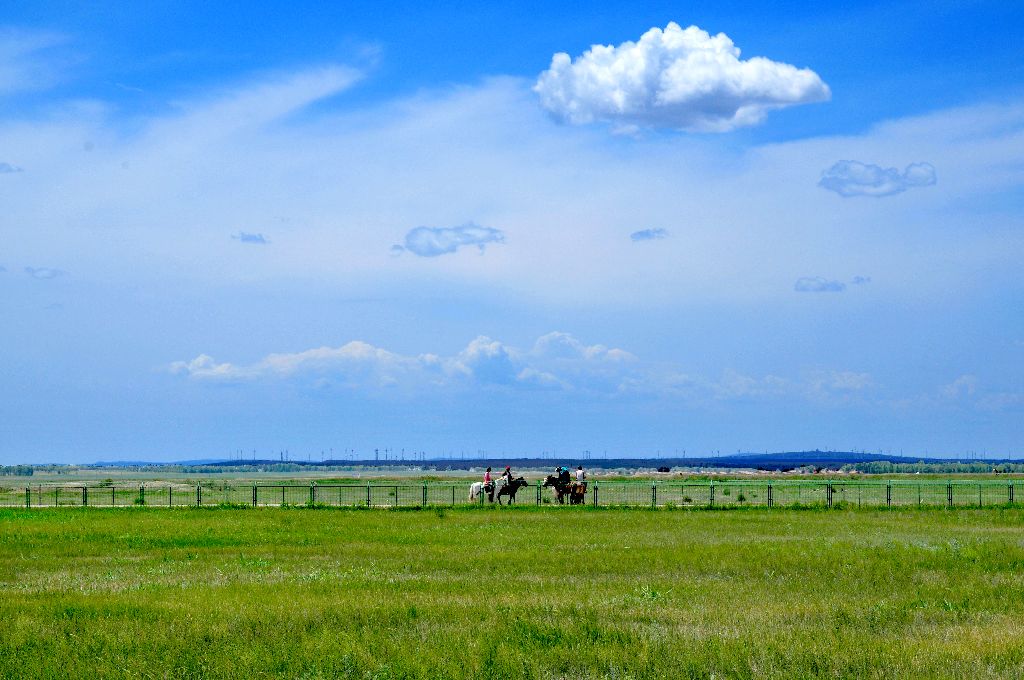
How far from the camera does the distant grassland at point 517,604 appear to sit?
15344 mm

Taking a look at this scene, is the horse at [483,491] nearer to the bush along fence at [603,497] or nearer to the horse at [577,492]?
the bush along fence at [603,497]

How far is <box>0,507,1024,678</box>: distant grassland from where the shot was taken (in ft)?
50.3

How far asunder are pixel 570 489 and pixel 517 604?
42603 millimetres

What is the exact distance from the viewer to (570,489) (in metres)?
62.7

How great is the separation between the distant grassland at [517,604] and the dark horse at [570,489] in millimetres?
22507

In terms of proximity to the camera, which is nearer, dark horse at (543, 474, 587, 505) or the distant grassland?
the distant grassland

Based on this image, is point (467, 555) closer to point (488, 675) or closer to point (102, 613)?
Answer: point (102, 613)

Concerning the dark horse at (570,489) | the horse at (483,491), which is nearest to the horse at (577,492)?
the dark horse at (570,489)

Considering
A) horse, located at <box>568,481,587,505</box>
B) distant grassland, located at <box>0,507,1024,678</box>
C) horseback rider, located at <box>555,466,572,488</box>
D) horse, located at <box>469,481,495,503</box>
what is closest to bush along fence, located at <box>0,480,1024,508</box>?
horse, located at <box>469,481,495,503</box>

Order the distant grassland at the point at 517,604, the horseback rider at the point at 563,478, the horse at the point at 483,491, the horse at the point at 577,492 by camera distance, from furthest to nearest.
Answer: the horseback rider at the point at 563,478, the horse at the point at 483,491, the horse at the point at 577,492, the distant grassland at the point at 517,604

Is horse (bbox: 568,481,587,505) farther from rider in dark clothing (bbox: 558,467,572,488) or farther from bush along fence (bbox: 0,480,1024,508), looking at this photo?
bush along fence (bbox: 0,480,1024,508)

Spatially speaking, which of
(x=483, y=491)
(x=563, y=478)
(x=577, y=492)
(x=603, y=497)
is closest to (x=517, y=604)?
(x=577, y=492)

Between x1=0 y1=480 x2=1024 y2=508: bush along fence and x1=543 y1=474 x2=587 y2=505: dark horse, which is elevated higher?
x1=543 y1=474 x2=587 y2=505: dark horse

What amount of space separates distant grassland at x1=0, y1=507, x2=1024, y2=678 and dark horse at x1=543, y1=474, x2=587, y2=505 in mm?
22507
